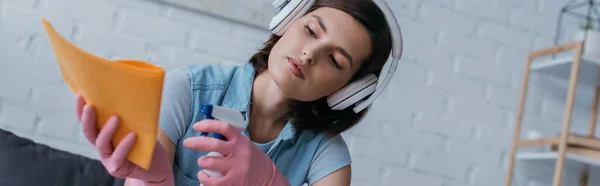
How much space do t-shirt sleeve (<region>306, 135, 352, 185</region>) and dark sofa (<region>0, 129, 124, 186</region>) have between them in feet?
1.85

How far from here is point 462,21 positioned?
2084 millimetres

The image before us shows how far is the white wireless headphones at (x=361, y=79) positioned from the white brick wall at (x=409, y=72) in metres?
0.85

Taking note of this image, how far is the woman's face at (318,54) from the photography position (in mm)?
902

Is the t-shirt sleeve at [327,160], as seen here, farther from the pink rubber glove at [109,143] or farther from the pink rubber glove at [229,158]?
the pink rubber glove at [109,143]

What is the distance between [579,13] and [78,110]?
203 centimetres

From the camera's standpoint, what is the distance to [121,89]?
0.63 meters

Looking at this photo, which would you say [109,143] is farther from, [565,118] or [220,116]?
[565,118]

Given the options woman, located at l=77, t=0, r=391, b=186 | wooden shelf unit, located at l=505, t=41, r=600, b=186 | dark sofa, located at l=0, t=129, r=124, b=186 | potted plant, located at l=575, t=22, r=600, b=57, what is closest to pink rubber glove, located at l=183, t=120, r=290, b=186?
woman, located at l=77, t=0, r=391, b=186

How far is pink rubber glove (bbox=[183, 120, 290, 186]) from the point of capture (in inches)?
28.9

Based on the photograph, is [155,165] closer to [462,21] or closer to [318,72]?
[318,72]

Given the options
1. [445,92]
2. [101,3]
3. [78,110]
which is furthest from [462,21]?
[78,110]

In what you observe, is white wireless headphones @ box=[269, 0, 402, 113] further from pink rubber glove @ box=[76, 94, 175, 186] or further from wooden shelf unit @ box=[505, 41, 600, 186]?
wooden shelf unit @ box=[505, 41, 600, 186]

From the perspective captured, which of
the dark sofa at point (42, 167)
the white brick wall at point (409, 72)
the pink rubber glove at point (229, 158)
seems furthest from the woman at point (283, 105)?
the white brick wall at point (409, 72)

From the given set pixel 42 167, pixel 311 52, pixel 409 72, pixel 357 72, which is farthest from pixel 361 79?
pixel 409 72
